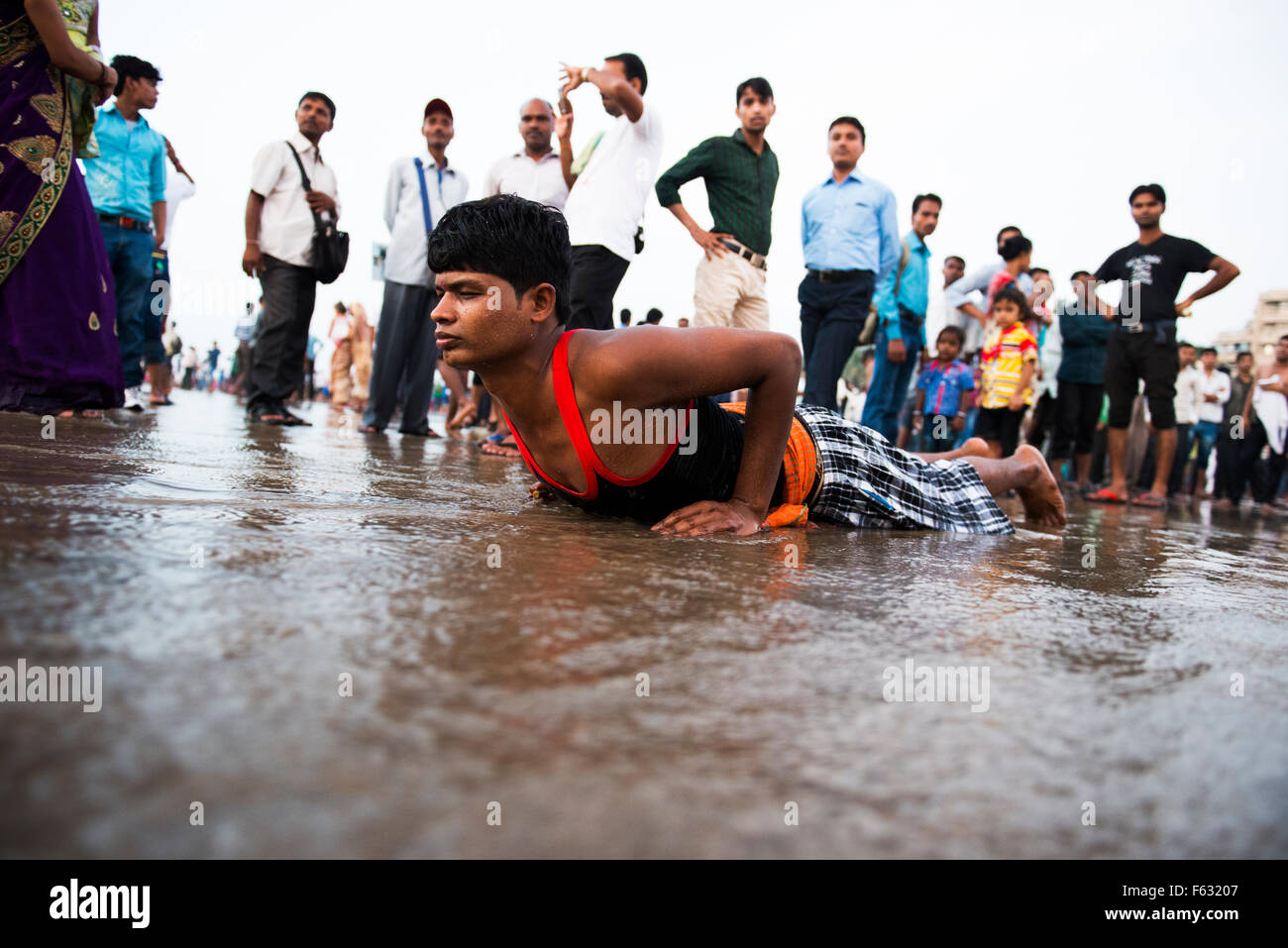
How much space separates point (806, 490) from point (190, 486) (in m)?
1.66

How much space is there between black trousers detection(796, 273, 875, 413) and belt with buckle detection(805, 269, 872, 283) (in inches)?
0.6

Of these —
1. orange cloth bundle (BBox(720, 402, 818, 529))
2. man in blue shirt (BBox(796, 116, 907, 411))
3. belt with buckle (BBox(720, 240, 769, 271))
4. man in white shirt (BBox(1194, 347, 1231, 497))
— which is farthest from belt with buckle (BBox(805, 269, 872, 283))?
man in white shirt (BBox(1194, 347, 1231, 497))

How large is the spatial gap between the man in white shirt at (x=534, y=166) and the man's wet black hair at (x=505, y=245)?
3652 mm

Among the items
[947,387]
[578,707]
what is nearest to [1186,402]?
[947,387]

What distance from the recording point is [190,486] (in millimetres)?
1833

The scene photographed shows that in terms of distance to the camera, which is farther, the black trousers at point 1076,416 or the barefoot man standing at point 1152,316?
the black trousers at point 1076,416

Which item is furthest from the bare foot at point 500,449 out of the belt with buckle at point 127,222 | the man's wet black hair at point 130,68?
the man's wet black hair at point 130,68

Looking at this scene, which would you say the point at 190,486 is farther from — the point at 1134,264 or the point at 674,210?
the point at 1134,264

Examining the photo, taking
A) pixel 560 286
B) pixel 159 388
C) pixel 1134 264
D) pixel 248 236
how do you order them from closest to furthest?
pixel 560 286 → pixel 248 236 → pixel 1134 264 → pixel 159 388

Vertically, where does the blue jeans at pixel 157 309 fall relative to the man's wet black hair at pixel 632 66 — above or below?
below

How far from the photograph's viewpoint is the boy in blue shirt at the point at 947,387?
8.06 meters

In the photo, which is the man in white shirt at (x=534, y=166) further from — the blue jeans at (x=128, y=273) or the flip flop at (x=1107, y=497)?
the flip flop at (x=1107, y=497)
